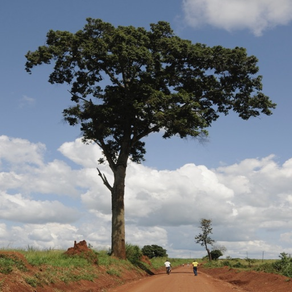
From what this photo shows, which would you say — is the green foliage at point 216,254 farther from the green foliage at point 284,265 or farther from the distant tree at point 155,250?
the green foliage at point 284,265

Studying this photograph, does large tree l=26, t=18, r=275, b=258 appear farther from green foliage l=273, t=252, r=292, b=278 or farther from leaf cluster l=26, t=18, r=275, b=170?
green foliage l=273, t=252, r=292, b=278

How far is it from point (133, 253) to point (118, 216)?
17.8 ft

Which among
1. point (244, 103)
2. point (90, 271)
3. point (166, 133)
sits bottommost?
point (90, 271)

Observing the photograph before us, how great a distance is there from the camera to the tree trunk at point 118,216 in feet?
105

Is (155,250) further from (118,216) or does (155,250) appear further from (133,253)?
(118,216)

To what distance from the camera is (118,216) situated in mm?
32094

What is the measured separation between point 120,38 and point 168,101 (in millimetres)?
6225

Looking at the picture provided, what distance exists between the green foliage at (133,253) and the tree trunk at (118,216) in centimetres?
238

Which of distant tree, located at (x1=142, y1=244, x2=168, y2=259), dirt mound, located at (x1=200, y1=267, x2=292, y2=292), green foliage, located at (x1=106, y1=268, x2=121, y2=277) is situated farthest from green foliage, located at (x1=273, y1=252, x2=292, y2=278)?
distant tree, located at (x1=142, y1=244, x2=168, y2=259)

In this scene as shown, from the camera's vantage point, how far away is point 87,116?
33594 millimetres

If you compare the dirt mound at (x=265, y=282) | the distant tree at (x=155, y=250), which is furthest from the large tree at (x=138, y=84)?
the distant tree at (x=155, y=250)

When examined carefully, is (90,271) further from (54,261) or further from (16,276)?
(16,276)

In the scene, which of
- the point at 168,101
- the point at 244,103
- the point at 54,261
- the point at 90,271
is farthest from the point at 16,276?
the point at 244,103

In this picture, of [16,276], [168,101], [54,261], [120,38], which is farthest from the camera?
[168,101]
